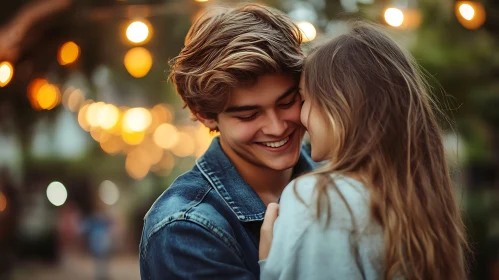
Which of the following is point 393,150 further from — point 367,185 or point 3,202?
point 3,202

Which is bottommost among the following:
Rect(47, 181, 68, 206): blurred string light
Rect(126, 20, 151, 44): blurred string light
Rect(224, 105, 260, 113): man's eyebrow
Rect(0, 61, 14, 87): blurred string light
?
Rect(47, 181, 68, 206): blurred string light

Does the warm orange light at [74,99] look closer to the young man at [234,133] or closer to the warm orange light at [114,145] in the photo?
the young man at [234,133]

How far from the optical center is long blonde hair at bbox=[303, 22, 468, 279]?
8.06 ft

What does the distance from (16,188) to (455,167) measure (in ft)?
31.0

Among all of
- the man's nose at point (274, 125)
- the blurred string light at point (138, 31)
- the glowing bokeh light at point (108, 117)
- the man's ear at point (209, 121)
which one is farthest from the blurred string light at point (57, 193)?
the man's nose at point (274, 125)

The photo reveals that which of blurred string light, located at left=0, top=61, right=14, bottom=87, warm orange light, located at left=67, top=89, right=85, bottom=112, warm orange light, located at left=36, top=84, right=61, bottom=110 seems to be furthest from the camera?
warm orange light, located at left=67, top=89, right=85, bottom=112

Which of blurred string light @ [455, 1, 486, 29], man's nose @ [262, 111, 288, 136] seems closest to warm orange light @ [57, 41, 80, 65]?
blurred string light @ [455, 1, 486, 29]

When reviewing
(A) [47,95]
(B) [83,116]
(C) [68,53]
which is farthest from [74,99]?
(C) [68,53]

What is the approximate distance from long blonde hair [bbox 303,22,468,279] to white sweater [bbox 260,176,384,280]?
0.12 feet

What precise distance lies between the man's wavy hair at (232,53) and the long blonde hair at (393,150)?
33 centimetres

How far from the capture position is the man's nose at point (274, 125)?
10.2 feet

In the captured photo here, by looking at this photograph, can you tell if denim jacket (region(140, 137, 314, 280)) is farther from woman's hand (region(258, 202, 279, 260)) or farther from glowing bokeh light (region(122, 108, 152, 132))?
glowing bokeh light (region(122, 108, 152, 132))

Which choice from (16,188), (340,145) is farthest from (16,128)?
(340,145)

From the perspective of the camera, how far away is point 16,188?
1138 centimetres
